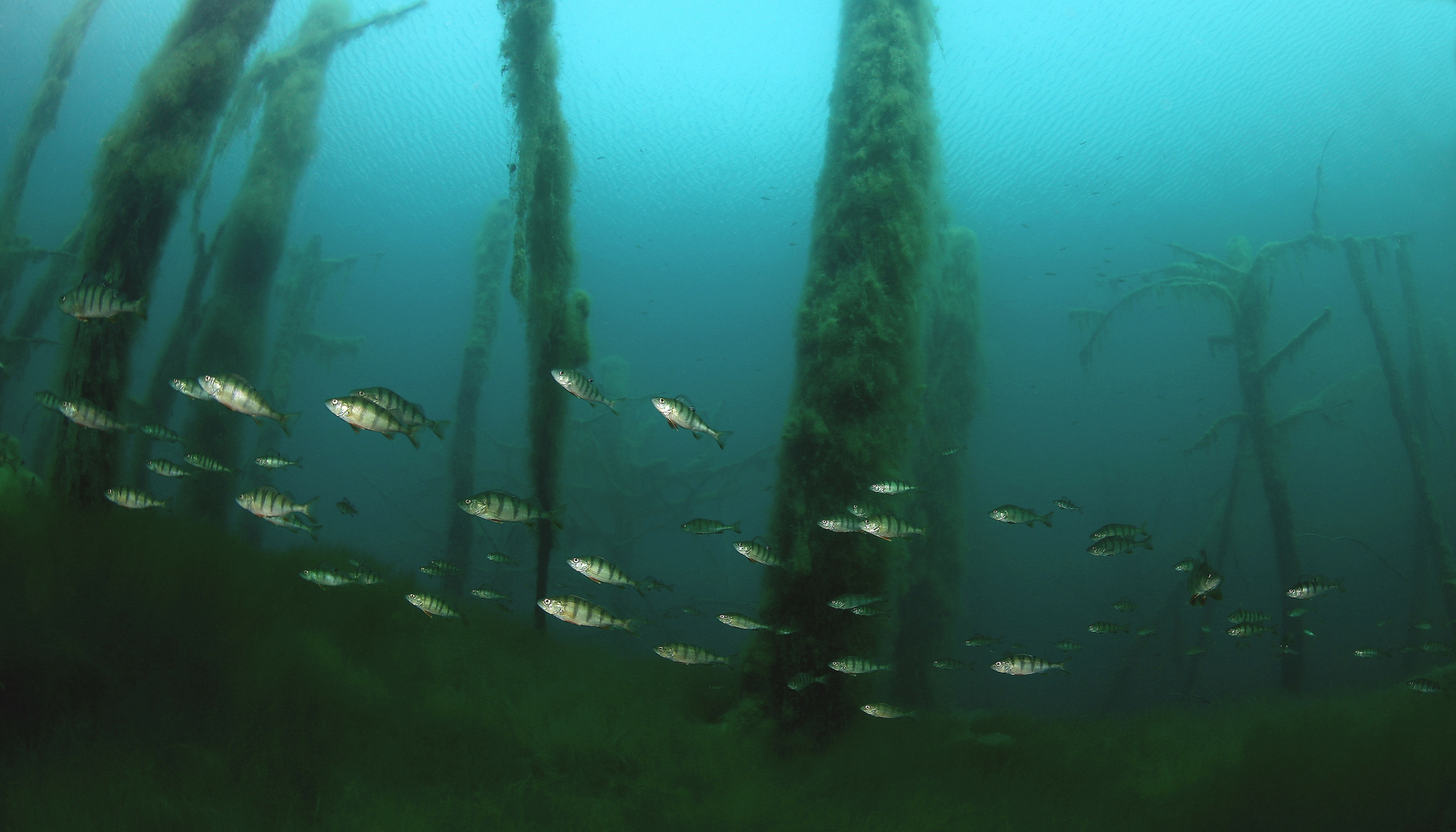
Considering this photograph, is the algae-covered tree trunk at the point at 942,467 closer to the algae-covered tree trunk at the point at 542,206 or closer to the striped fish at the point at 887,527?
the striped fish at the point at 887,527

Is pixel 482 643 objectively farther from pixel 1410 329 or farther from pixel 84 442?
pixel 1410 329

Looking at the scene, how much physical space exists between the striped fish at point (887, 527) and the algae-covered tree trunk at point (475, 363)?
10.2 metres

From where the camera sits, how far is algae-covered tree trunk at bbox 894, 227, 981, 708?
36.1 feet

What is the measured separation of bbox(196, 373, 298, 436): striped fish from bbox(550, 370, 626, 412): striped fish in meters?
1.98

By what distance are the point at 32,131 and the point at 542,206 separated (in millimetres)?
14198

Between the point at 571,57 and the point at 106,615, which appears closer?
the point at 106,615

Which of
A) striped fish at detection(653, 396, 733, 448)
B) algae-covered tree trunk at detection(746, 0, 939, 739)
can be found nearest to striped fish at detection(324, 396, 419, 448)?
striped fish at detection(653, 396, 733, 448)

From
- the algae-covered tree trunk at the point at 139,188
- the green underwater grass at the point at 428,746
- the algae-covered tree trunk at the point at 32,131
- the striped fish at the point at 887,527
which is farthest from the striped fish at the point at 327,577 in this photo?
the algae-covered tree trunk at the point at 32,131

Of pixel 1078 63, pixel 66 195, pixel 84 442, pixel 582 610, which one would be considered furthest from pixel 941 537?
pixel 66 195

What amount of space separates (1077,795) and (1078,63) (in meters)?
26.0

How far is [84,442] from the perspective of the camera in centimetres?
640

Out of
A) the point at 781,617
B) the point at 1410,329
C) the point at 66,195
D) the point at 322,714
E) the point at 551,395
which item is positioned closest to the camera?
the point at 322,714

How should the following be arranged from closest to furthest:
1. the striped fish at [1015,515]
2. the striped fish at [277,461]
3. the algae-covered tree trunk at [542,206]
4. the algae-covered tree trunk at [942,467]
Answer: the striped fish at [1015,515] < the striped fish at [277,461] < the algae-covered tree trunk at [542,206] < the algae-covered tree trunk at [942,467]

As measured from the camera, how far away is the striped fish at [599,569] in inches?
178
